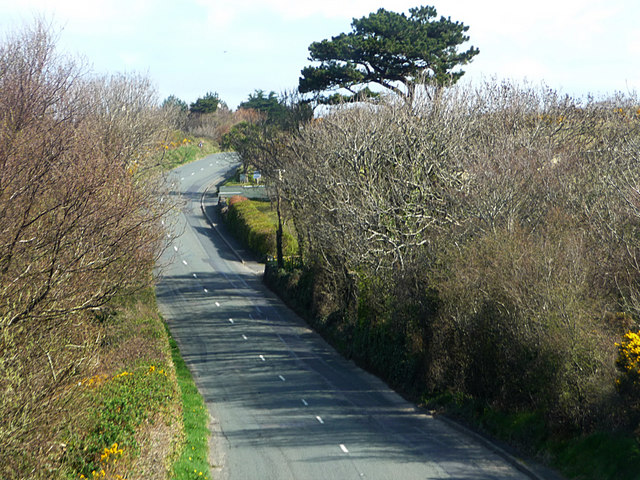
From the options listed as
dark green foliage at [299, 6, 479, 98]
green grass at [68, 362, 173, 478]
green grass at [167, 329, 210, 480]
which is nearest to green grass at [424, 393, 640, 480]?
green grass at [167, 329, 210, 480]

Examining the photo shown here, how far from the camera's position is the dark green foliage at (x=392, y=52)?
38594 mm

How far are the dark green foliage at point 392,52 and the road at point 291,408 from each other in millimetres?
14277

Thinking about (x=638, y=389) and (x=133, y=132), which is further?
(x=133, y=132)

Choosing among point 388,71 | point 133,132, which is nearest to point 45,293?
point 388,71

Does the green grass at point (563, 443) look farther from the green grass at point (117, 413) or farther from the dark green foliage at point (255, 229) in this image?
the dark green foliage at point (255, 229)

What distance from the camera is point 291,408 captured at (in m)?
23.7

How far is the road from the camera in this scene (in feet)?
58.1

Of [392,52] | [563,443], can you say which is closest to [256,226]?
[392,52]

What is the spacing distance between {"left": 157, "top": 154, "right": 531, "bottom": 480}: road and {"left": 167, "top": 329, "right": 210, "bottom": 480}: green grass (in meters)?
0.48

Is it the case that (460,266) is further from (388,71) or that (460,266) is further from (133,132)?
(133,132)

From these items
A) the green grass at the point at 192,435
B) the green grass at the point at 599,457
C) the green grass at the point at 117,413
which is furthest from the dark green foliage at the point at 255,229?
the green grass at the point at 599,457

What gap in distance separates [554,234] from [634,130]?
1369 cm

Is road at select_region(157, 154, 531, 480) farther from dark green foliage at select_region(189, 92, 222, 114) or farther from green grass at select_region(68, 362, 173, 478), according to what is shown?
dark green foliage at select_region(189, 92, 222, 114)

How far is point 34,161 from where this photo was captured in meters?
16.1
